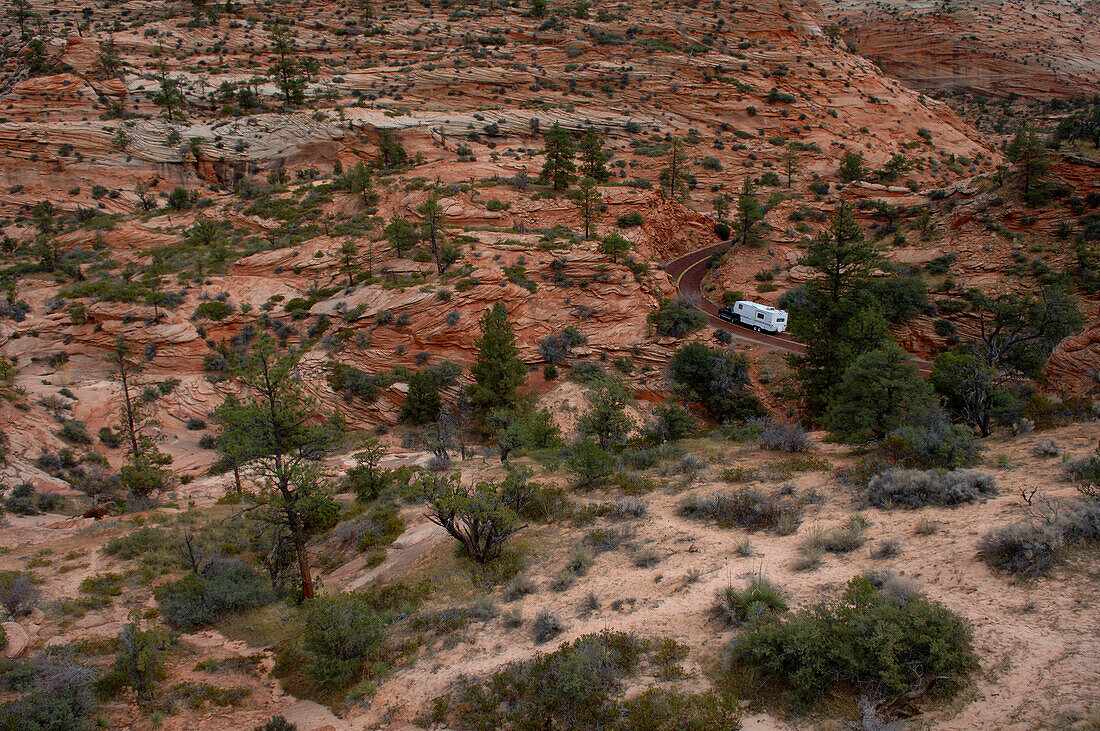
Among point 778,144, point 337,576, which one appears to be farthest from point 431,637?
point 778,144

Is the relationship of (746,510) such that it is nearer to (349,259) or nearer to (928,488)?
(928,488)

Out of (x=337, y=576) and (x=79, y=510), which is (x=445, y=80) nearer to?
(x=79, y=510)

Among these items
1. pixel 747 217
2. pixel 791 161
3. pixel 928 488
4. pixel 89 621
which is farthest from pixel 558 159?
pixel 89 621

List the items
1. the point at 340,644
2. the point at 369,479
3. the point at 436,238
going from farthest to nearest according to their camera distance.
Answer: the point at 436,238, the point at 369,479, the point at 340,644

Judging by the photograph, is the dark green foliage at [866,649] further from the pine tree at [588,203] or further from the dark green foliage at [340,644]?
the pine tree at [588,203]

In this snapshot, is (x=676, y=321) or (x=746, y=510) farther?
(x=676, y=321)

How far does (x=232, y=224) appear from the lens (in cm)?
3841

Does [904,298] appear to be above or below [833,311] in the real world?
below

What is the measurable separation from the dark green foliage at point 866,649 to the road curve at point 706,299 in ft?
70.9

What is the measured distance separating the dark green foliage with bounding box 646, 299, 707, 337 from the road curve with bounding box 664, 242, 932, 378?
1.74 m

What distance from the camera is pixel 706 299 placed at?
38.2m

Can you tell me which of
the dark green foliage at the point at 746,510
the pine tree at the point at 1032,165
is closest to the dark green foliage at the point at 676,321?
the dark green foliage at the point at 746,510

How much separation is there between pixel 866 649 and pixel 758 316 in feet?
93.9

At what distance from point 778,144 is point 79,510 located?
193ft
